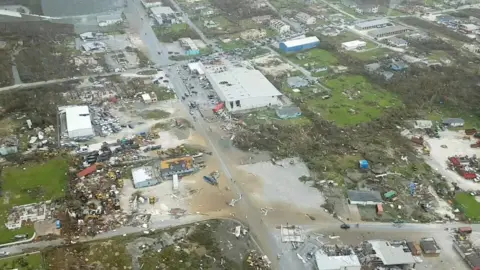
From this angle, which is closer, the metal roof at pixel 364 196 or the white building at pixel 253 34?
the metal roof at pixel 364 196

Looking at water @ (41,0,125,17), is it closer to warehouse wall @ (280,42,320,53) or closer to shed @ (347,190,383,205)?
warehouse wall @ (280,42,320,53)

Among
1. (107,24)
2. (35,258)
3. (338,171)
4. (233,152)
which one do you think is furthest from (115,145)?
(107,24)

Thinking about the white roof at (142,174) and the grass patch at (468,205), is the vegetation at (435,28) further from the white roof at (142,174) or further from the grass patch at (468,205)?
the white roof at (142,174)

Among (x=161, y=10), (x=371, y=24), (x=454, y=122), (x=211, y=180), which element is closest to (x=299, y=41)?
(x=371, y=24)

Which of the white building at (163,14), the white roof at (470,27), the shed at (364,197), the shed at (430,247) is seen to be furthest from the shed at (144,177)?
the white roof at (470,27)

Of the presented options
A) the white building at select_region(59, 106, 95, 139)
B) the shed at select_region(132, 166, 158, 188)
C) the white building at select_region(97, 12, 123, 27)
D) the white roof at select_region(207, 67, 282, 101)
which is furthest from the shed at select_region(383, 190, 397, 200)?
the white building at select_region(97, 12, 123, 27)

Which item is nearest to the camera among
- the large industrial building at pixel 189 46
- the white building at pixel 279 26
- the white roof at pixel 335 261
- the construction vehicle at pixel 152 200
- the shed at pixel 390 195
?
the white roof at pixel 335 261

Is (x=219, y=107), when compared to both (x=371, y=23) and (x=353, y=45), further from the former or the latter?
(x=371, y=23)
